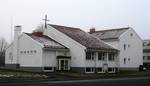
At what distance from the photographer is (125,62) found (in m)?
68.4

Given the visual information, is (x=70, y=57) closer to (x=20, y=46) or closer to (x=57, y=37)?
(x=57, y=37)

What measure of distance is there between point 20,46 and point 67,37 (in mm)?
8077

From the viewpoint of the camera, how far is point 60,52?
187 feet

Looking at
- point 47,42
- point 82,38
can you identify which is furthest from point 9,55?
point 82,38

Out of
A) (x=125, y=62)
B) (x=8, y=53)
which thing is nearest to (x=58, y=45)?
(x=8, y=53)

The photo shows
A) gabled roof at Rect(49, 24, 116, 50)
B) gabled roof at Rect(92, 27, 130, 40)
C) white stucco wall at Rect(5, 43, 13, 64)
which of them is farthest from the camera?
gabled roof at Rect(92, 27, 130, 40)

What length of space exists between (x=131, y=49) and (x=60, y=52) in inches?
753

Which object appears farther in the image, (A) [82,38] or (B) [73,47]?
(A) [82,38]

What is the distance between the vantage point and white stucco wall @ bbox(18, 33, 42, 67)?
54062 millimetres

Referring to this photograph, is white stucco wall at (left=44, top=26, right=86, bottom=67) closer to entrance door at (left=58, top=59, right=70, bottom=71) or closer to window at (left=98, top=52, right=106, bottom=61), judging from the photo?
entrance door at (left=58, top=59, right=70, bottom=71)

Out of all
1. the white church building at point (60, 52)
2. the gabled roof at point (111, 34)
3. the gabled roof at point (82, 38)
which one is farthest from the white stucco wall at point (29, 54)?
the gabled roof at point (111, 34)

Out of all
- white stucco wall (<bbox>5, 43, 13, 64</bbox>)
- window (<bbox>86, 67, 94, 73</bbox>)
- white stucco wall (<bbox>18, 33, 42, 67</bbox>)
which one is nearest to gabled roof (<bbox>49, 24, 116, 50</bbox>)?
window (<bbox>86, 67, 94, 73</bbox>)

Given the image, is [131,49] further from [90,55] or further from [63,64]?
[63,64]

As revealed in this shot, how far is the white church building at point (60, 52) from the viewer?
54.8m
